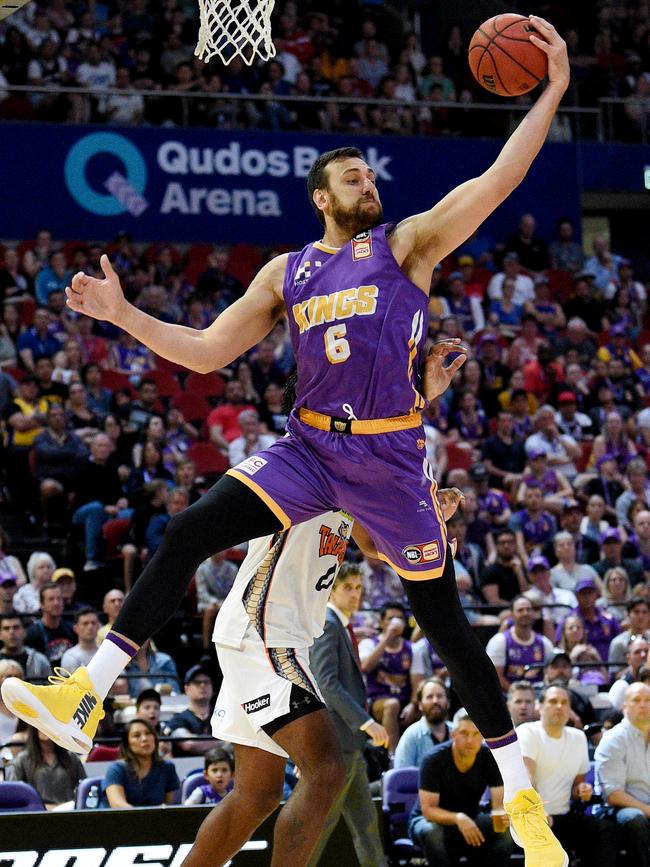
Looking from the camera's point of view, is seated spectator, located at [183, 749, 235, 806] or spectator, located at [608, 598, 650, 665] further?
spectator, located at [608, 598, 650, 665]

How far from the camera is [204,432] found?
50.7 ft

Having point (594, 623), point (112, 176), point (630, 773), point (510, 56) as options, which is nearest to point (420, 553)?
point (510, 56)

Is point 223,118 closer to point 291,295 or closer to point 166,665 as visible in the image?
point 166,665

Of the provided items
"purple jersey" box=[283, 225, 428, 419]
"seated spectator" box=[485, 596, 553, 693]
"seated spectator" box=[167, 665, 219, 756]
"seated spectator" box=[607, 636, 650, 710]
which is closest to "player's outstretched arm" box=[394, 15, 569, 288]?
"purple jersey" box=[283, 225, 428, 419]

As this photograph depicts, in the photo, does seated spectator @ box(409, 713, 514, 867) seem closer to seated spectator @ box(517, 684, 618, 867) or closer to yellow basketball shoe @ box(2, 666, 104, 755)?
seated spectator @ box(517, 684, 618, 867)

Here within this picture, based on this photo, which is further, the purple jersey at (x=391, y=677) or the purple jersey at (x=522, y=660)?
the purple jersey at (x=522, y=660)

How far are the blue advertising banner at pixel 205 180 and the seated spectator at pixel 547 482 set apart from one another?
4923mm

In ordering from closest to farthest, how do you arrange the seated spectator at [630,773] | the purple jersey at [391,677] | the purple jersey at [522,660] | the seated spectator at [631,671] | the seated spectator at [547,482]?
the seated spectator at [630,773] → the seated spectator at [631,671] → the purple jersey at [391,677] → the purple jersey at [522,660] → the seated spectator at [547,482]

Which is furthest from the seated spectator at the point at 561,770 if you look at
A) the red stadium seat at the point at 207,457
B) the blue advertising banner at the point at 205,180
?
the blue advertising banner at the point at 205,180

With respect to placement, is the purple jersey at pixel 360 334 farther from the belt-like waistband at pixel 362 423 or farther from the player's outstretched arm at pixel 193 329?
the player's outstretched arm at pixel 193 329

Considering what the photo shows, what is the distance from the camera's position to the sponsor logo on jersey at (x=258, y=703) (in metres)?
5.64

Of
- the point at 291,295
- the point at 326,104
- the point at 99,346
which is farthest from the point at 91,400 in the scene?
the point at 291,295

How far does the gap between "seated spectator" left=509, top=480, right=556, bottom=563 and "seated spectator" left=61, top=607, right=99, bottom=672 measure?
527 centimetres

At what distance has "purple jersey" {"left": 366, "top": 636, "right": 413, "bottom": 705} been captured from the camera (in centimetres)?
1157
